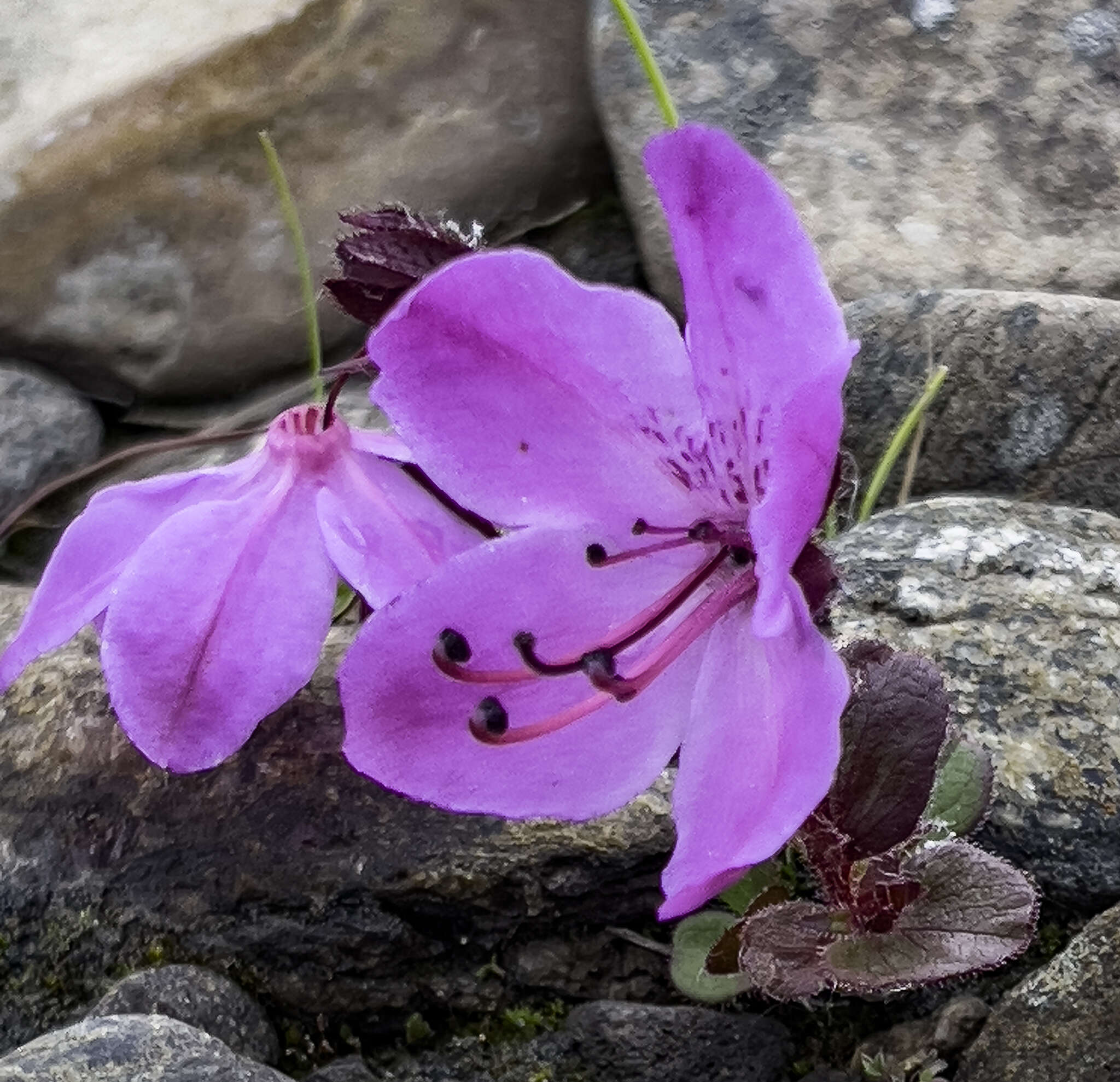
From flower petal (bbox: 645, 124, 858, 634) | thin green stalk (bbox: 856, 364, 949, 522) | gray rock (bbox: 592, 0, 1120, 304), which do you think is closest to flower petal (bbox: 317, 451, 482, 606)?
flower petal (bbox: 645, 124, 858, 634)

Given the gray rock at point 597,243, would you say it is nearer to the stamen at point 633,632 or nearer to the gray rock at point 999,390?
the gray rock at point 999,390

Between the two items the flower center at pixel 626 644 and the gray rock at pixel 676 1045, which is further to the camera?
the gray rock at pixel 676 1045

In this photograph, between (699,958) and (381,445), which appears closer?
(381,445)

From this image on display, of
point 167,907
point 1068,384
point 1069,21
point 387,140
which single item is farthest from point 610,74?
point 167,907

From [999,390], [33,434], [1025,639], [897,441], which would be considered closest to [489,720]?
[1025,639]

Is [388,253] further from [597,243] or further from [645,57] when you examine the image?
[597,243]

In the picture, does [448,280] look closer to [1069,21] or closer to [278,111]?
[278,111]

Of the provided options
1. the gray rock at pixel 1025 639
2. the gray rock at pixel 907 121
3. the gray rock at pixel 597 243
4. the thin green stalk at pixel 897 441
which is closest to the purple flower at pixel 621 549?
the gray rock at pixel 1025 639
